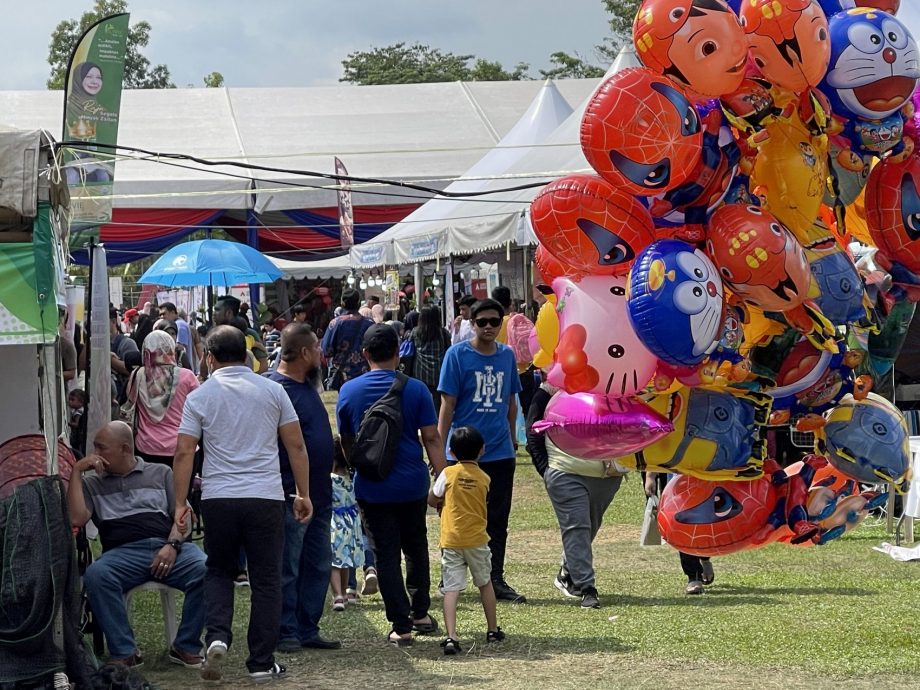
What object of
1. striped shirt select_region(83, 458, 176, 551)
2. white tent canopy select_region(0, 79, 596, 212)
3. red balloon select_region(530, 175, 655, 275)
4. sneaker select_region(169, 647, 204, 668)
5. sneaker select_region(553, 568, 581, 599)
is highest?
white tent canopy select_region(0, 79, 596, 212)

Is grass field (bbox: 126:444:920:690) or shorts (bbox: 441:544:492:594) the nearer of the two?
grass field (bbox: 126:444:920:690)

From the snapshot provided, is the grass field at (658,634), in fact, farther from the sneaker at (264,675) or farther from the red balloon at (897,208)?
the red balloon at (897,208)

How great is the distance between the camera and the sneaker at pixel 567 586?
350 inches

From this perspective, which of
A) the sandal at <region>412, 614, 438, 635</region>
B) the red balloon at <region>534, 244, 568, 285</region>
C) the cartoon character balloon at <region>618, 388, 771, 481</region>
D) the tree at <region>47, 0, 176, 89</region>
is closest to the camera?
the cartoon character balloon at <region>618, 388, 771, 481</region>

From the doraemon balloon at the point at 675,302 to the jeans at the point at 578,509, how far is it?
4159 mm

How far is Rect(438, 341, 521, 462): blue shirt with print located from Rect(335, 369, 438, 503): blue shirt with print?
2.67 ft

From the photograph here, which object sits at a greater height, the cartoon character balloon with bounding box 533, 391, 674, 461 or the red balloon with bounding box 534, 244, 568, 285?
the red balloon with bounding box 534, 244, 568, 285

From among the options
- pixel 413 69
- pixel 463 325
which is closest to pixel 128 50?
pixel 413 69

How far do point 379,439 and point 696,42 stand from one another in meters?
3.60

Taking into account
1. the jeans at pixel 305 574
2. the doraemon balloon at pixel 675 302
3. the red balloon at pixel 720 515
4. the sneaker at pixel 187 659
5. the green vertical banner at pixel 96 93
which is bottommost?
the sneaker at pixel 187 659

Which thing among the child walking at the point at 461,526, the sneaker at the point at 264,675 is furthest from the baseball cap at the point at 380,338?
the sneaker at the point at 264,675

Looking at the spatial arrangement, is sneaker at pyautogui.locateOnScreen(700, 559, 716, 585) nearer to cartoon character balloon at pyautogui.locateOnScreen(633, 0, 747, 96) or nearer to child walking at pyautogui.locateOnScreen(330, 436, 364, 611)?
child walking at pyautogui.locateOnScreen(330, 436, 364, 611)

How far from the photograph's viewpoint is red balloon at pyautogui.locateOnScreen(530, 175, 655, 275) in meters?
4.84

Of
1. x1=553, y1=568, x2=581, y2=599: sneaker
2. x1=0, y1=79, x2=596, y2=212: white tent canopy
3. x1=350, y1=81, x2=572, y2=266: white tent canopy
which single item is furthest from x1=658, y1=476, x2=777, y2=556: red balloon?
x1=0, y1=79, x2=596, y2=212: white tent canopy
